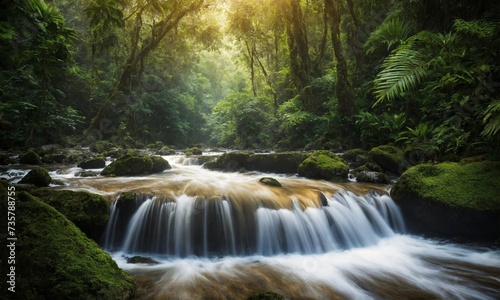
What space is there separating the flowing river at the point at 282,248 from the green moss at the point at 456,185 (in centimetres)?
→ 65

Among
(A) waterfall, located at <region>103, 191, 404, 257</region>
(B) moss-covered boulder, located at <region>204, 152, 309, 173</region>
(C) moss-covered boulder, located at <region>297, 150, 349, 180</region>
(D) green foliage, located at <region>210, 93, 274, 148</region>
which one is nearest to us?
(A) waterfall, located at <region>103, 191, 404, 257</region>

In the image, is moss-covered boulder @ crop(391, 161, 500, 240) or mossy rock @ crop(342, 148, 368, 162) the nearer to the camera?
moss-covered boulder @ crop(391, 161, 500, 240)

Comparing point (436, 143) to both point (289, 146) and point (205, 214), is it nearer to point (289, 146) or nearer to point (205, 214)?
point (205, 214)

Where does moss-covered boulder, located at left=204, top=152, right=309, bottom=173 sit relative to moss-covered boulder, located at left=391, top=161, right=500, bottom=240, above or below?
above

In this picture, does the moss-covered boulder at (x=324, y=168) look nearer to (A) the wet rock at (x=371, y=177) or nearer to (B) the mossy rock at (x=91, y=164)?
(A) the wet rock at (x=371, y=177)

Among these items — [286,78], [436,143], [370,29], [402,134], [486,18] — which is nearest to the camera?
[436,143]

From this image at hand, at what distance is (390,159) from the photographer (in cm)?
818

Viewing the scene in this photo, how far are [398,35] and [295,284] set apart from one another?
422 inches

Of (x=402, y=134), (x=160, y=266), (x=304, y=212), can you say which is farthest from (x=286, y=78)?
(x=160, y=266)

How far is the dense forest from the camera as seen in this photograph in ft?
23.0

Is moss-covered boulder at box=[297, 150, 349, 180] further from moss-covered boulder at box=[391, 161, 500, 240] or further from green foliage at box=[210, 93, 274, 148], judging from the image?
green foliage at box=[210, 93, 274, 148]

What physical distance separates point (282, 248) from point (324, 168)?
3.66m

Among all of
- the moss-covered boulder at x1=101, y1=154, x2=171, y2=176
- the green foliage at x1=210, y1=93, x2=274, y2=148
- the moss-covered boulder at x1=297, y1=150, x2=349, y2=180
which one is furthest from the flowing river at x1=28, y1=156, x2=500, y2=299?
the green foliage at x1=210, y1=93, x2=274, y2=148

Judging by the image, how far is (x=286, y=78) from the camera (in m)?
19.2
